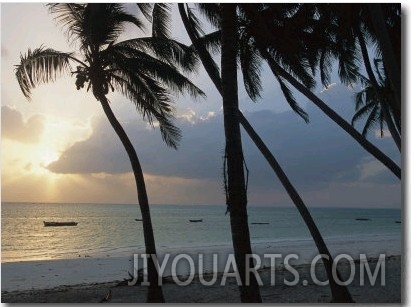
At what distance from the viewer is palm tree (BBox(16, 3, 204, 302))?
7.21 m

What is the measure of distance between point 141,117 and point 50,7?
2.32m

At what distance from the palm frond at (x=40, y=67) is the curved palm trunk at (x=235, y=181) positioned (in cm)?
307

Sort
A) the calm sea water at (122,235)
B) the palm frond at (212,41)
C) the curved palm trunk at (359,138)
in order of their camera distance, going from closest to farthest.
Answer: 1. the curved palm trunk at (359,138)
2. the palm frond at (212,41)
3. the calm sea water at (122,235)

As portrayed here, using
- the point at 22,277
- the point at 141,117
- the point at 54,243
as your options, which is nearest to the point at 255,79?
the point at 141,117

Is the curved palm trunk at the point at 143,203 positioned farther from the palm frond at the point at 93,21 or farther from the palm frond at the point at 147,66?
the palm frond at the point at 93,21

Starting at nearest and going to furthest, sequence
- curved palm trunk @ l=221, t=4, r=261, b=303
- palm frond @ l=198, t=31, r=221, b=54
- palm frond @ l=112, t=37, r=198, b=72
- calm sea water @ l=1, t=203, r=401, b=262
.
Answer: curved palm trunk @ l=221, t=4, r=261, b=303 → palm frond @ l=112, t=37, r=198, b=72 → palm frond @ l=198, t=31, r=221, b=54 → calm sea water @ l=1, t=203, r=401, b=262

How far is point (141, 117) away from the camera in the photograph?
323 inches

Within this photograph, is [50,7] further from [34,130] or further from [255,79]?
[255,79]

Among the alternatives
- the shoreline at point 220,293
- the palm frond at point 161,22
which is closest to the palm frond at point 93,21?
the palm frond at point 161,22

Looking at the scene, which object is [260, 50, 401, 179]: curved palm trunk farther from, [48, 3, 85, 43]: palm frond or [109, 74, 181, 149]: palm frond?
[48, 3, 85, 43]: palm frond

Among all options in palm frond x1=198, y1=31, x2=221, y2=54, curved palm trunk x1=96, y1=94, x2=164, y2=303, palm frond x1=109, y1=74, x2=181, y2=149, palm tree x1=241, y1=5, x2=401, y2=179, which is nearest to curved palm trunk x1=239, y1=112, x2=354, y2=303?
palm tree x1=241, y1=5, x2=401, y2=179

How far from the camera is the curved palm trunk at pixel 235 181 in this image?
16.7 feet

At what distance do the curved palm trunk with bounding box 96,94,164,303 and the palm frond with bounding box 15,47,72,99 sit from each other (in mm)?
726

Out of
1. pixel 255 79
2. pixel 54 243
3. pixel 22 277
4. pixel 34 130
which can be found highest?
pixel 255 79
